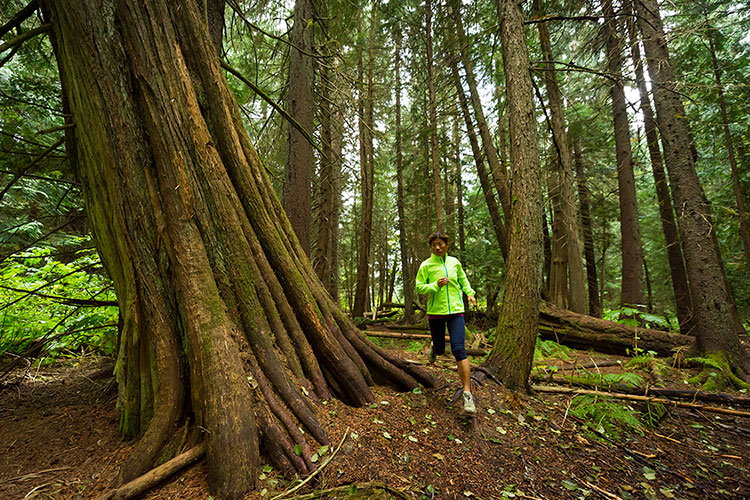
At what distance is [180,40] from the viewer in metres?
2.91

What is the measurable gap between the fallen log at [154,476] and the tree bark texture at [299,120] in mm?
4121

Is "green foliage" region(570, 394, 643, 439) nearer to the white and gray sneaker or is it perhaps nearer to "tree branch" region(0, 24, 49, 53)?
the white and gray sneaker

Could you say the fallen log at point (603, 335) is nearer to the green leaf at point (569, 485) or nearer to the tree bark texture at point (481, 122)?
the tree bark texture at point (481, 122)

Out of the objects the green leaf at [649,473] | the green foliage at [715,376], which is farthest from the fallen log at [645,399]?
the green leaf at [649,473]

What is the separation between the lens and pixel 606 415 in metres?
3.74

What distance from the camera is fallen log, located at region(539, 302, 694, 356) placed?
6.42 meters

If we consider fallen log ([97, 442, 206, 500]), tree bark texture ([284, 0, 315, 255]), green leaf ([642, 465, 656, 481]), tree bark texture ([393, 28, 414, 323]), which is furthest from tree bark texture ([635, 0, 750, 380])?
fallen log ([97, 442, 206, 500])

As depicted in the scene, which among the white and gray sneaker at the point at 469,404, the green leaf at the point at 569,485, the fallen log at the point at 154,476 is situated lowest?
the green leaf at the point at 569,485

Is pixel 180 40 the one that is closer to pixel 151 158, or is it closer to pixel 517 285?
pixel 151 158

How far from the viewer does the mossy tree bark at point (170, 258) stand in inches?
85.0

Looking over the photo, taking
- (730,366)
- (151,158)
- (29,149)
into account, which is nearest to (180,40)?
(151,158)

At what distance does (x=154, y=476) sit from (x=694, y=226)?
8.50 m

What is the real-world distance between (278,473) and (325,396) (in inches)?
33.3

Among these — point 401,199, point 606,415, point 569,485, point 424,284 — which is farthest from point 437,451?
A: point 401,199
